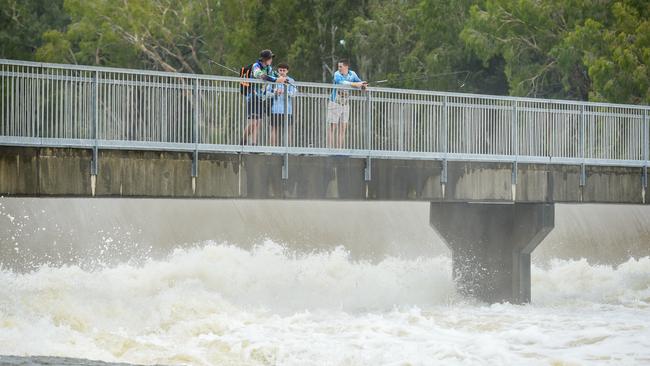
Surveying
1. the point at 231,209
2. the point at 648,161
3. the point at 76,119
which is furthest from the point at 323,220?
the point at 76,119

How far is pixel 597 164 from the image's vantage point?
105 feet

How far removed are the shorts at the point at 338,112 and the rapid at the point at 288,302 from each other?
3824mm

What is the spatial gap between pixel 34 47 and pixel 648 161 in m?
58.5

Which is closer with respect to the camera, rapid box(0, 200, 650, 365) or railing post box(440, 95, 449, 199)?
rapid box(0, 200, 650, 365)

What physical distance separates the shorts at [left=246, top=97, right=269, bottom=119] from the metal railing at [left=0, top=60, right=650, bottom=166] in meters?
0.13

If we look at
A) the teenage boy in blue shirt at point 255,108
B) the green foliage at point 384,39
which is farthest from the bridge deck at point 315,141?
the green foliage at point 384,39

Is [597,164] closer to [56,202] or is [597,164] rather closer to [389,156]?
[389,156]

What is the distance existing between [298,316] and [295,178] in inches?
113

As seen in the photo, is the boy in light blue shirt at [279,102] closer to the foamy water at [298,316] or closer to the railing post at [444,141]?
the railing post at [444,141]

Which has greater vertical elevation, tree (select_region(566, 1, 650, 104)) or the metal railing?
tree (select_region(566, 1, 650, 104))

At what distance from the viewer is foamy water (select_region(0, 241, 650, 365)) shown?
24078 millimetres

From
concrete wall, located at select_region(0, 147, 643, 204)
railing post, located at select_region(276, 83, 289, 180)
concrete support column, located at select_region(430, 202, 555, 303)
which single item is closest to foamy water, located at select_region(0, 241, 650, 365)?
concrete support column, located at select_region(430, 202, 555, 303)

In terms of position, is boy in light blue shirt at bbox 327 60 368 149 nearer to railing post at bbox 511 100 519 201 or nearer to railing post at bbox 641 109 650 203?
railing post at bbox 511 100 519 201

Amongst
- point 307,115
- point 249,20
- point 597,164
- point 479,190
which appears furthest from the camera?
point 249,20
